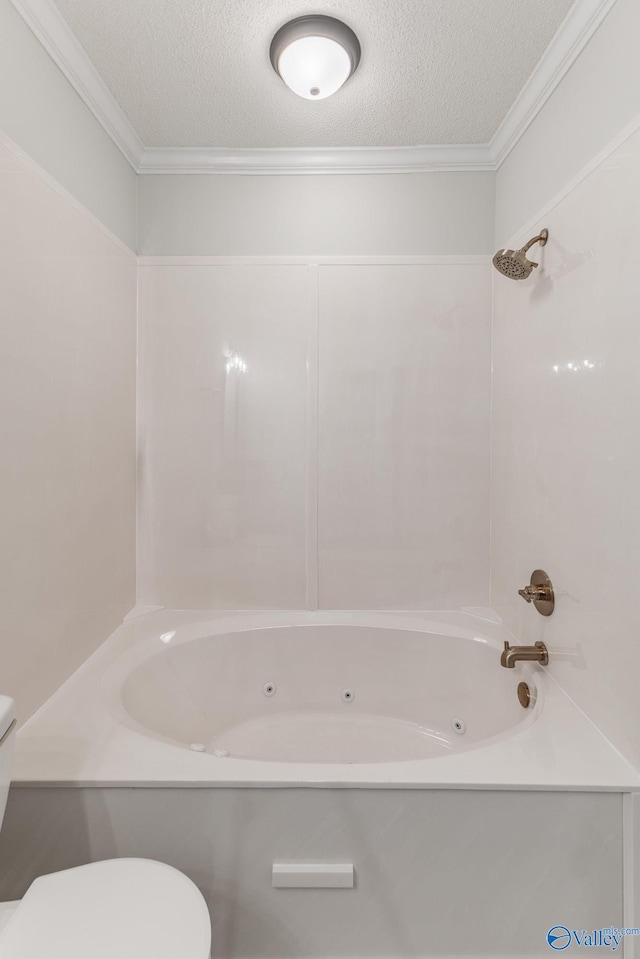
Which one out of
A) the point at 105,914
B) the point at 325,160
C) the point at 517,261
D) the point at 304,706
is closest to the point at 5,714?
the point at 105,914

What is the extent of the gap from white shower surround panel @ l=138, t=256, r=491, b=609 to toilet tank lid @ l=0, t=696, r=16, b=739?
4.23 ft

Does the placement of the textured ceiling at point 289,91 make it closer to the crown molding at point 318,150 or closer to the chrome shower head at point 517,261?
the crown molding at point 318,150

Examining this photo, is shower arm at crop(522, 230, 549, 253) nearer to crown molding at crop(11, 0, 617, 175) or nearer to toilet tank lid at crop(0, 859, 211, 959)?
crown molding at crop(11, 0, 617, 175)

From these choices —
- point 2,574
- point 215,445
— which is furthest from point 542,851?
point 215,445

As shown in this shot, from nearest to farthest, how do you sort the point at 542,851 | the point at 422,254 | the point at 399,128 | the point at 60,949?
the point at 60,949, the point at 542,851, the point at 399,128, the point at 422,254

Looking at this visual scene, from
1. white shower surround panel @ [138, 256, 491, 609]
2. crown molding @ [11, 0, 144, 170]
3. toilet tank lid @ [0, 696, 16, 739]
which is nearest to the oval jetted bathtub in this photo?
white shower surround panel @ [138, 256, 491, 609]

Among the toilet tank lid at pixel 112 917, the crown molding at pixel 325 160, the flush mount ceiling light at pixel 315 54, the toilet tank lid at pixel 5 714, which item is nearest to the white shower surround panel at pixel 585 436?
the crown molding at pixel 325 160

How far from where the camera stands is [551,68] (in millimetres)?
1581

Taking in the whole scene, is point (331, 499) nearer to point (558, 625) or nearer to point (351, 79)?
point (558, 625)

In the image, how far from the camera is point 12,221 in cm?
129

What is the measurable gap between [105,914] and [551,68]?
7.53ft

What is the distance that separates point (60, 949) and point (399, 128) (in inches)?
94.5

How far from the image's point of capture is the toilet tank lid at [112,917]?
81 cm

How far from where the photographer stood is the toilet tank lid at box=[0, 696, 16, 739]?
0.92m
